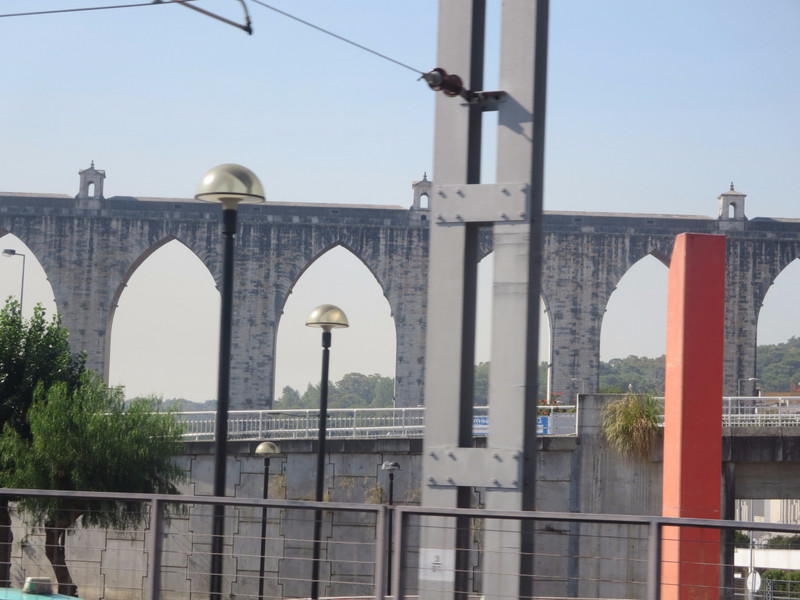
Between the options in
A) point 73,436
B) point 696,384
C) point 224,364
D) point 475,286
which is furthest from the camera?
point 73,436

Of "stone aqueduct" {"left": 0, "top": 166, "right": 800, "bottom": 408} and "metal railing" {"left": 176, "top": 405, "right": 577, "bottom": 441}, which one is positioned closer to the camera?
"metal railing" {"left": 176, "top": 405, "right": 577, "bottom": 441}

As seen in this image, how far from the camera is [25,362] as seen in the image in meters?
19.5

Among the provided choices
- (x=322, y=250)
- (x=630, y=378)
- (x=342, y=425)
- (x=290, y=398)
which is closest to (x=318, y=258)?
(x=322, y=250)

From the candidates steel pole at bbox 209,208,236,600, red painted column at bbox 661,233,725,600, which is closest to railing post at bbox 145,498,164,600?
steel pole at bbox 209,208,236,600

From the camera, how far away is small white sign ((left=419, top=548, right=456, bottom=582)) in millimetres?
4523

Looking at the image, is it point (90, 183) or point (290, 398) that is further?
point (290, 398)

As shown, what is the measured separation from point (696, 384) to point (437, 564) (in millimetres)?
6791

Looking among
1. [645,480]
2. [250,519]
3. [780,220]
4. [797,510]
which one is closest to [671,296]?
[645,480]

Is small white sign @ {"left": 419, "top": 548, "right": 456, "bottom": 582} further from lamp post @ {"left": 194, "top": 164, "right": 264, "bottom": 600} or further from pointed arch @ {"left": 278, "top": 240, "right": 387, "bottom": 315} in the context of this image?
pointed arch @ {"left": 278, "top": 240, "right": 387, "bottom": 315}

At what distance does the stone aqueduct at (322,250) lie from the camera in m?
31.8

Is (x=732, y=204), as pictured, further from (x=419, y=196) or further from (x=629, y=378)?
(x=629, y=378)

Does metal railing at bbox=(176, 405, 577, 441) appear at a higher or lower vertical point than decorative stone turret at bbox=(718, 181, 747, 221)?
lower

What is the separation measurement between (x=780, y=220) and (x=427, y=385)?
3085cm

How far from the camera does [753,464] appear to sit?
18.2 metres
